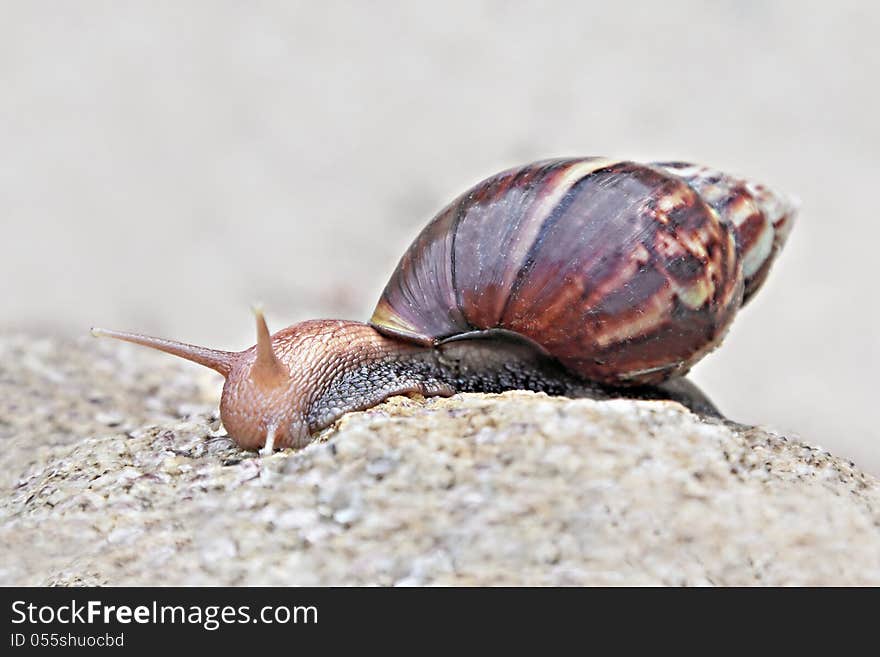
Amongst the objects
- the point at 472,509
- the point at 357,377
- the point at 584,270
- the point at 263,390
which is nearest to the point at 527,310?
the point at 584,270

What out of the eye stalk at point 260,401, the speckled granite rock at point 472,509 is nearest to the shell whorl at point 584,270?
the speckled granite rock at point 472,509

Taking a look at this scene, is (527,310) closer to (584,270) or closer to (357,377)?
(584,270)

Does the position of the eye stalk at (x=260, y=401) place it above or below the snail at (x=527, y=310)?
below

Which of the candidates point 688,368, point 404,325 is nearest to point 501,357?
point 404,325

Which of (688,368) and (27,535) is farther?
(688,368)

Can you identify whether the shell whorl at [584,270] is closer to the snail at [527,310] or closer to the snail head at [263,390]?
the snail at [527,310]
